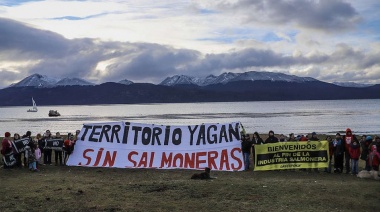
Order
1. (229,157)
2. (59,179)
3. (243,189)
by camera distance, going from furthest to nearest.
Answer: (229,157) < (59,179) < (243,189)

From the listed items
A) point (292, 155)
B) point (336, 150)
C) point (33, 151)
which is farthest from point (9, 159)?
point (336, 150)

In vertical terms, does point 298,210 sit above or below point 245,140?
below

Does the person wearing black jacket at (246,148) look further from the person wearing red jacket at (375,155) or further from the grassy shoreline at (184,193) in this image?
the person wearing red jacket at (375,155)

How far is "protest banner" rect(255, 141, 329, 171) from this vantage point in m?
22.8

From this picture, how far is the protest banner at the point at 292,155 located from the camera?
898 inches

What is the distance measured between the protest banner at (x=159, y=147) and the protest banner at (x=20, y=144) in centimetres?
229

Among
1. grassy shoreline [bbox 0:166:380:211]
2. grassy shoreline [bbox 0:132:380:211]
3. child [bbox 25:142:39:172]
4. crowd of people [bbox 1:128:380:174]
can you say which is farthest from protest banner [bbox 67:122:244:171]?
grassy shoreline [bbox 0:166:380:211]

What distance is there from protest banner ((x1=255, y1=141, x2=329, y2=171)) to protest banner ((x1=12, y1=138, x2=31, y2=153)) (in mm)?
11426

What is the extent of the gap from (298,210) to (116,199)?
6164 mm

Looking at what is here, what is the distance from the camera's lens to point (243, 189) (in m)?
17.2

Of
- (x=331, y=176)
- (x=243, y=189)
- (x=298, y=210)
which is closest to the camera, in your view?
(x=298, y=210)

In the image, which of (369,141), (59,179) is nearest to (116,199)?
(59,179)

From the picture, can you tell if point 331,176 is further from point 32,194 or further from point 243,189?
point 32,194

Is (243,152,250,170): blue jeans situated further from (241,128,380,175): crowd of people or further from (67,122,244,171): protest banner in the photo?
(67,122,244,171): protest banner
